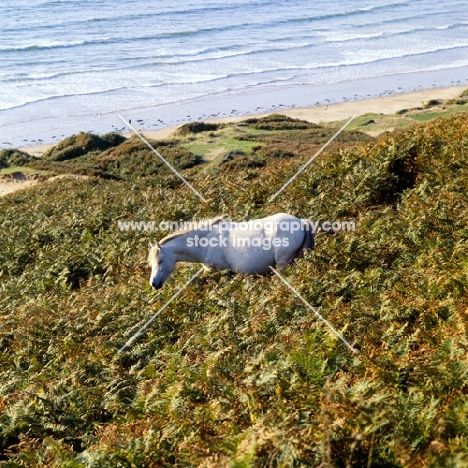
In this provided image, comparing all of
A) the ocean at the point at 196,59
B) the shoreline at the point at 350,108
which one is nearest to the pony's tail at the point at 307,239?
the shoreline at the point at 350,108

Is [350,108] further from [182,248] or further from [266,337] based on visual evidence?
[266,337]

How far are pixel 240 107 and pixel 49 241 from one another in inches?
1427

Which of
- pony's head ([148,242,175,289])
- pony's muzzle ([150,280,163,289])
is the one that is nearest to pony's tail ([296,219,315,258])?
pony's head ([148,242,175,289])

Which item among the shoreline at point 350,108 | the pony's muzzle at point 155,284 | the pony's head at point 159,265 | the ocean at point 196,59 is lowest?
the shoreline at point 350,108

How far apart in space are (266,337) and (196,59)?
2501 inches

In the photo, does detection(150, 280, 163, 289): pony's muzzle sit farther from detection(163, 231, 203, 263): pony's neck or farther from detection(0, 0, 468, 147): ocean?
detection(0, 0, 468, 147): ocean

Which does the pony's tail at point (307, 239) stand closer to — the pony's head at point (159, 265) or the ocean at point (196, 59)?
the pony's head at point (159, 265)

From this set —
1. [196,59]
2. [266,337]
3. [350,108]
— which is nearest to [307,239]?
[266,337]

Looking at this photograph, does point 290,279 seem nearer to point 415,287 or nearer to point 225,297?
point 225,297

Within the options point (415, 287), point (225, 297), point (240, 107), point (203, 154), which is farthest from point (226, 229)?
point (240, 107)

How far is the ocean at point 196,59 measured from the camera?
171 ft

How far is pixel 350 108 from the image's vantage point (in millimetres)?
50719

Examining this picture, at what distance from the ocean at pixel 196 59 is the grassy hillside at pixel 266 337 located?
104 feet

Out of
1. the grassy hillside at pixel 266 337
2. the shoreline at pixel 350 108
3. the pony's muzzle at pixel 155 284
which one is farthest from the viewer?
the shoreline at pixel 350 108
